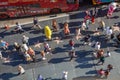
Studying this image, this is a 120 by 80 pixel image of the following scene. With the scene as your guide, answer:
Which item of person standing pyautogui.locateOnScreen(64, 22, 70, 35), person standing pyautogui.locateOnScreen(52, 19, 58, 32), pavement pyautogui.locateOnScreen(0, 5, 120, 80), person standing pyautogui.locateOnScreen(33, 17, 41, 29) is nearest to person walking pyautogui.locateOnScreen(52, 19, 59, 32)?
person standing pyautogui.locateOnScreen(52, 19, 58, 32)

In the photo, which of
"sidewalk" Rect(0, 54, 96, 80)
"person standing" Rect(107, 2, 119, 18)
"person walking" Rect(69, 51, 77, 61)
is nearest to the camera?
"sidewalk" Rect(0, 54, 96, 80)

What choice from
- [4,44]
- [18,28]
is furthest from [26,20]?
[4,44]

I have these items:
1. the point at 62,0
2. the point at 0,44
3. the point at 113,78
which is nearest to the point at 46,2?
the point at 62,0

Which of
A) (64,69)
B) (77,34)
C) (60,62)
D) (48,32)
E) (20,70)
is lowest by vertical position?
(64,69)

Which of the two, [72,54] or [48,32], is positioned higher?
[48,32]

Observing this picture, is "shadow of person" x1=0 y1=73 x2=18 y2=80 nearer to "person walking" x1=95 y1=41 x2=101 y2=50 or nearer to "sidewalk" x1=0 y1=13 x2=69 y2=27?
"sidewalk" x1=0 y1=13 x2=69 y2=27

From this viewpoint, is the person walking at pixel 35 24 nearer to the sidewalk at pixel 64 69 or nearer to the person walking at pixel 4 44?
the person walking at pixel 4 44

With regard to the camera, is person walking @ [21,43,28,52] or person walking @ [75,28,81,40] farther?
person walking @ [75,28,81,40]

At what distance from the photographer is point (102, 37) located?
113 feet

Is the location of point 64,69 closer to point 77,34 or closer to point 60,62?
point 60,62

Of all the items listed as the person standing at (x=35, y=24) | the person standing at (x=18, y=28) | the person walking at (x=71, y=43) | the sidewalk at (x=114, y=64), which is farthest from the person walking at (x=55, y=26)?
the sidewalk at (x=114, y=64)

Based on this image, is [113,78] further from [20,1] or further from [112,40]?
[20,1]

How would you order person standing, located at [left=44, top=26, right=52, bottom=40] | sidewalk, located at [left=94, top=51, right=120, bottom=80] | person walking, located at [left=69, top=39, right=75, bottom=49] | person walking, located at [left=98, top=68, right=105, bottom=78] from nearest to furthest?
1. person walking, located at [left=98, top=68, right=105, bottom=78]
2. sidewalk, located at [left=94, top=51, right=120, bottom=80]
3. person walking, located at [left=69, top=39, right=75, bottom=49]
4. person standing, located at [left=44, top=26, right=52, bottom=40]

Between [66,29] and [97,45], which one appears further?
[66,29]
